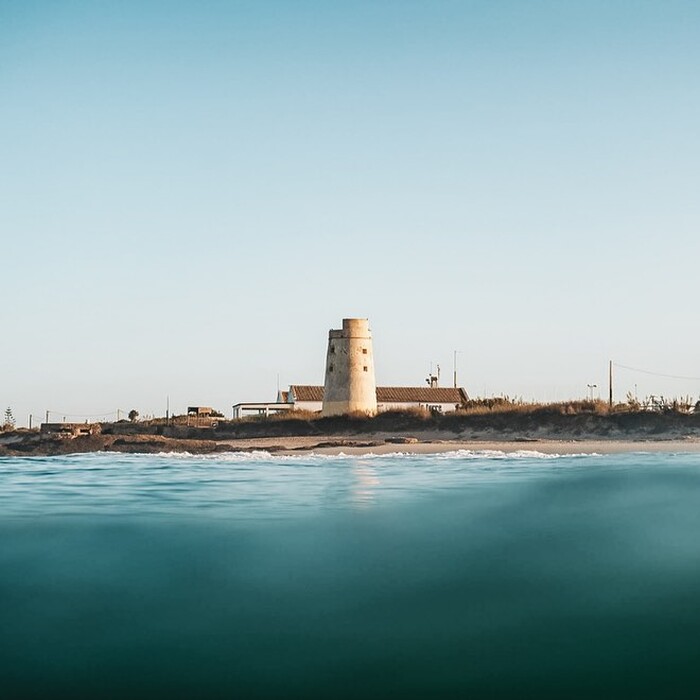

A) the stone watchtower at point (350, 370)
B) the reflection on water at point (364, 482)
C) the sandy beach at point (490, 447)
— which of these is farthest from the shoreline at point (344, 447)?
the stone watchtower at point (350, 370)

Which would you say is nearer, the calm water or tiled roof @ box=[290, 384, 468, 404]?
the calm water

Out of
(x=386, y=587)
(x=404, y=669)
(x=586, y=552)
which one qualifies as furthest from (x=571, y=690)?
(x=586, y=552)

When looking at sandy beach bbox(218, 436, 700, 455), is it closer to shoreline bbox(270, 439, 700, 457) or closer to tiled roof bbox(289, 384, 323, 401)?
shoreline bbox(270, 439, 700, 457)

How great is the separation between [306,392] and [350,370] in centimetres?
1631

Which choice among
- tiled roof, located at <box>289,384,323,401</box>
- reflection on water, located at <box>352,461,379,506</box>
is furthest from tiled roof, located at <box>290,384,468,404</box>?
reflection on water, located at <box>352,461,379,506</box>

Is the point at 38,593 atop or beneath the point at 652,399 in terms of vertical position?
beneath

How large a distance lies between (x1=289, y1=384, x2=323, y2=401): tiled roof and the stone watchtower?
1408 cm

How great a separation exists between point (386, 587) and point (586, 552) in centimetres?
317

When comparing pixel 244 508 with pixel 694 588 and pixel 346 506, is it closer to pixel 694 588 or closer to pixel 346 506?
pixel 346 506

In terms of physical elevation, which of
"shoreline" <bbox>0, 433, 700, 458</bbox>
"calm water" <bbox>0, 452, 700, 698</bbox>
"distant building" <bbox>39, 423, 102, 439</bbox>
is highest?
"distant building" <bbox>39, 423, 102, 439</bbox>

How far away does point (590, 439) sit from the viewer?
34.4m

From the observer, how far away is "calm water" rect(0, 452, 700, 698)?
6.58 m

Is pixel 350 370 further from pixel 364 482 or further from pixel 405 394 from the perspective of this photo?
pixel 364 482

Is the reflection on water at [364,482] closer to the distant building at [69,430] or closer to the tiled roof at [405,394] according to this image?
the distant building at [69,430]
